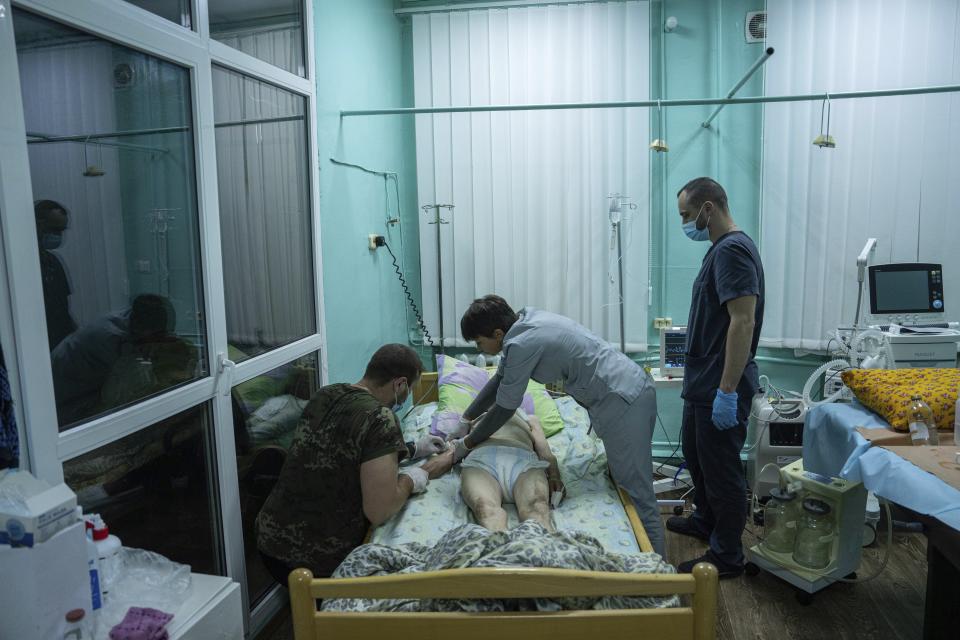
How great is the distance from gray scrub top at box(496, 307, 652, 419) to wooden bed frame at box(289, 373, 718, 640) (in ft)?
2.93

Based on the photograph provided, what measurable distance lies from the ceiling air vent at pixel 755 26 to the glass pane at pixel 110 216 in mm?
2920

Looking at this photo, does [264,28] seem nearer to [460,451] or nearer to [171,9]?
[171,9]

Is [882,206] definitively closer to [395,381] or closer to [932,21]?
[932,21]

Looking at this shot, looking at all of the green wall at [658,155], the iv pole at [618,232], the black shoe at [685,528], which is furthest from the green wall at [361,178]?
the black shoe at [685,528]

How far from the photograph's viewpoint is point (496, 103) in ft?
Result: 11.8

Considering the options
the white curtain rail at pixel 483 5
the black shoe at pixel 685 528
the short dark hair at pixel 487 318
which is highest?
the white curtain rail at pixel 483 5

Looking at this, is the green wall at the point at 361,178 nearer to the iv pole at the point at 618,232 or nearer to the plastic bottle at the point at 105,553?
the iv pole at the point at 618,232

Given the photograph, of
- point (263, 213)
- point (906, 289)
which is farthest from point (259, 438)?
point (906, 289)

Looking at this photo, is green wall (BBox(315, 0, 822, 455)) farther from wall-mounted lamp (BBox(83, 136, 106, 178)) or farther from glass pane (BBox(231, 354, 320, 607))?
wall-mounted lamp (BBox(83, 136, 106, 178))

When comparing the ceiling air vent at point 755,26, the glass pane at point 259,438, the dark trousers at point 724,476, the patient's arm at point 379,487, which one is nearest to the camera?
the patient's arm at point 379,487

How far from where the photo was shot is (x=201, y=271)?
1873 mm

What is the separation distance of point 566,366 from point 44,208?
5.03 feet

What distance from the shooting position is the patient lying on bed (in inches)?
77.5

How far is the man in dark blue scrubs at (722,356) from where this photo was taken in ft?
7.59
